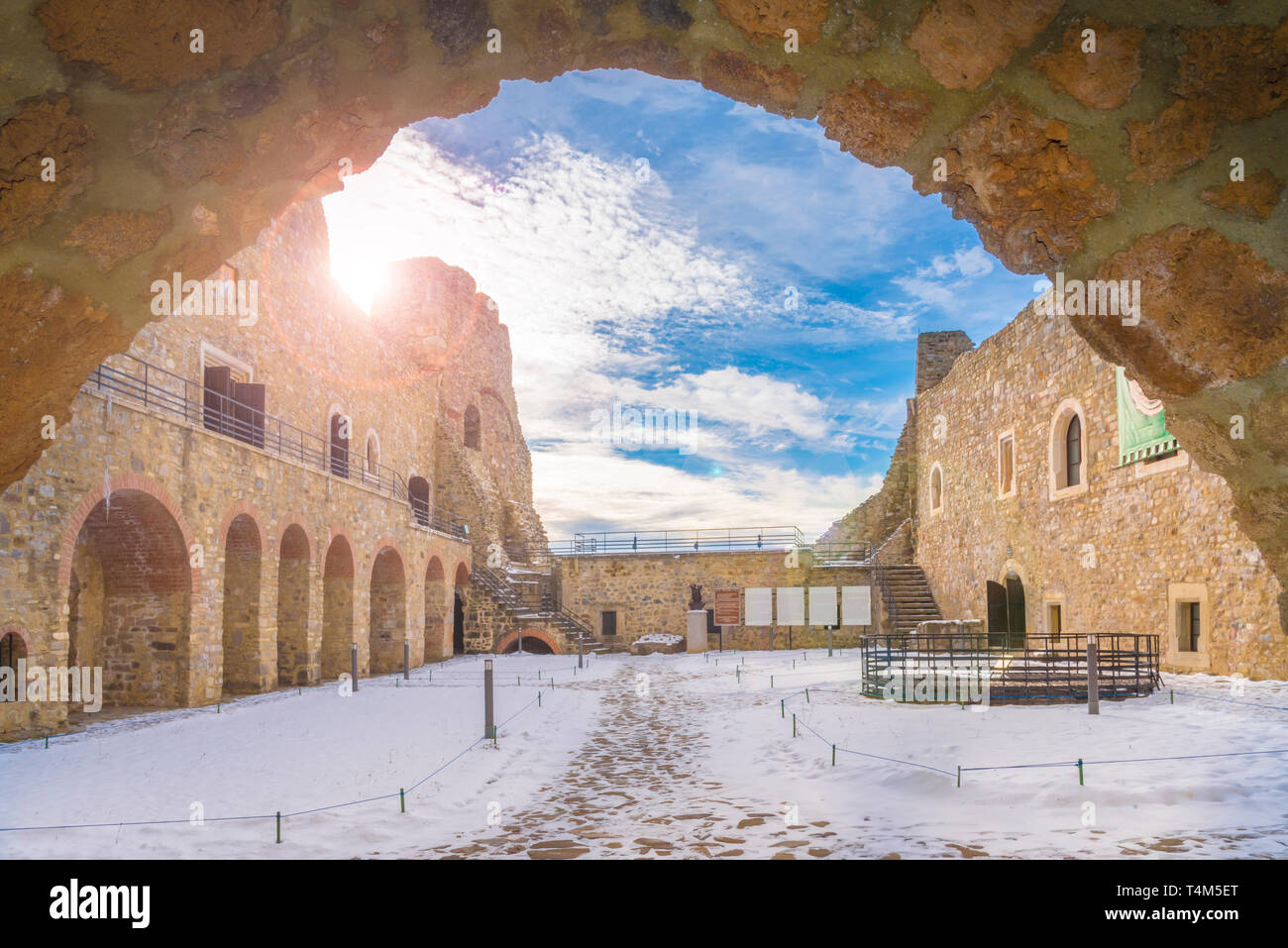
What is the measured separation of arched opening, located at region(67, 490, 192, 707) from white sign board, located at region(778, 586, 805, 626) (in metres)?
17.2

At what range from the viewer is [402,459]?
25.8 m

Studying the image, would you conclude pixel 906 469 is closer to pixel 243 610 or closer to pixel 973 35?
pixel 243 610

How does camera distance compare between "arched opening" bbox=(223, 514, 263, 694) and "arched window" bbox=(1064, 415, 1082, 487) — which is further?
"arched window" bbox=(1064, 415, 1082, 487)

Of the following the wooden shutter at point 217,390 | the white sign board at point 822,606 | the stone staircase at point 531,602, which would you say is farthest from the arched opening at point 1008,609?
the wooden shutter at point 217,390

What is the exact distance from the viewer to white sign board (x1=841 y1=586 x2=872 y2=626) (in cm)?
2508

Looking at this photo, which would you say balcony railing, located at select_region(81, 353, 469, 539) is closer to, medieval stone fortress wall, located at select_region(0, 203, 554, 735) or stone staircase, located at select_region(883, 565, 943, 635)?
medieval stone fortress wall, located at select_region(0, 203, 554, 735)

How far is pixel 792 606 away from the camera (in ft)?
84.0


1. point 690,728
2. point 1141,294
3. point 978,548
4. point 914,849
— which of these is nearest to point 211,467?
point 690,728

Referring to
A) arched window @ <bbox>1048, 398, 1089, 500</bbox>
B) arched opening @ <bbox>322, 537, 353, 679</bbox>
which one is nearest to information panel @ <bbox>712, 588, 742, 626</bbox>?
arched window @ <bbox>1048, 398, 1089, 500</bbox>

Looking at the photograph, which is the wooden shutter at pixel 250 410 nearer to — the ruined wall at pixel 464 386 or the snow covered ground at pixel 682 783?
the snow covered ground at pixel 682 783

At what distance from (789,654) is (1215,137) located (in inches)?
798

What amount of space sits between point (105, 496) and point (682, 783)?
8317 millimetres

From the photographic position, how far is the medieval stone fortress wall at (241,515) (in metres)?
10.2

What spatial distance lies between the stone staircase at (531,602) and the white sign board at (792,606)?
18.8ft
